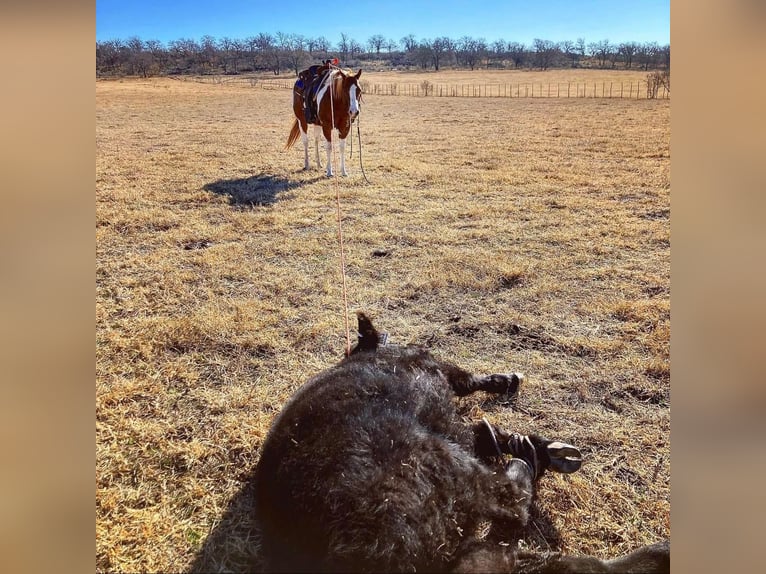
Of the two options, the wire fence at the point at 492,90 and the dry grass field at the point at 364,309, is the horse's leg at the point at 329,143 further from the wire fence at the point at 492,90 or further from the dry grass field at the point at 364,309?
the wire fence at the point at 492,90

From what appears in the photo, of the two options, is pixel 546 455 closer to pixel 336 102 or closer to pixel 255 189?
pixel 255 189

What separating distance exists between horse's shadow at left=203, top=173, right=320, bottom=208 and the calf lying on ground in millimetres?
5290

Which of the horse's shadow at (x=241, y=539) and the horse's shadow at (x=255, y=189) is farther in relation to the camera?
the horse's shadow at (x=255, y=189)

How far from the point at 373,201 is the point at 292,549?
583 centimetres

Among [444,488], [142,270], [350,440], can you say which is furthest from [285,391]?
[142,270]

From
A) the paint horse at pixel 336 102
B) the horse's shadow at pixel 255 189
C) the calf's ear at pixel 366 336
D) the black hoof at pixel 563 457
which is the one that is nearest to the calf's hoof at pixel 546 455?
the black hoof at pixel 563 457

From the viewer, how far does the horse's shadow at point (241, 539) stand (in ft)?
5.91

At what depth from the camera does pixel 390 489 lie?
1.59 metres

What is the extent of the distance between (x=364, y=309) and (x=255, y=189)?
4453mm

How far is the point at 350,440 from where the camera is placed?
1741mm

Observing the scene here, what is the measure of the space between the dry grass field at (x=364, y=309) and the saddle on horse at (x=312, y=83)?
3.52ft
